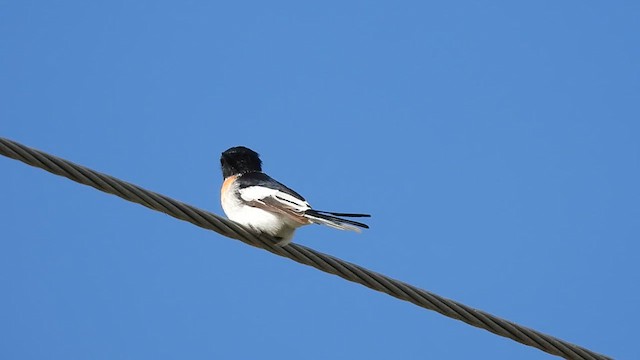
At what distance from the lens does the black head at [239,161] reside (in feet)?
30.6

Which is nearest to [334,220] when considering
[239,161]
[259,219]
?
[259,219]

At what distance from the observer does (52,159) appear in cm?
527

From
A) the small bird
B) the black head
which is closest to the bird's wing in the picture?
the small bird

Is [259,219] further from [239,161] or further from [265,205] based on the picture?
[239,161]

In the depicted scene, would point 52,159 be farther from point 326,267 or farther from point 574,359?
point 574,359

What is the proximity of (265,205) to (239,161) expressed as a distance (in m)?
1.68

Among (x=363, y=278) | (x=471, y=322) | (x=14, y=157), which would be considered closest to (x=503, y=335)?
(x=471, y=322)

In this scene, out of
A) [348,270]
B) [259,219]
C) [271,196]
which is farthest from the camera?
[271,196]

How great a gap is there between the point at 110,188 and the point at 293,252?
1225 millimetres

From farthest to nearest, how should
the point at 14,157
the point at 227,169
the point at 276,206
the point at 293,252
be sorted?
the point at 227,169, the point at 276,206, the point at 293,252, the point at 14,157

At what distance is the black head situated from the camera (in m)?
9.34

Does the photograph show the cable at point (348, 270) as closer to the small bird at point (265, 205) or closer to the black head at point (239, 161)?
the small bird at point (265, 205)

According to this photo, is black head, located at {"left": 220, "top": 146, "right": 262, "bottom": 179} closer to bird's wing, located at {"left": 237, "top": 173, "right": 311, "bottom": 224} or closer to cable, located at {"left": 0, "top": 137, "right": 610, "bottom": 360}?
bird's wing, located at {"left": 237, "top": 173, "right": 311, "bottom": 224}

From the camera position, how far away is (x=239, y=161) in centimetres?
940
